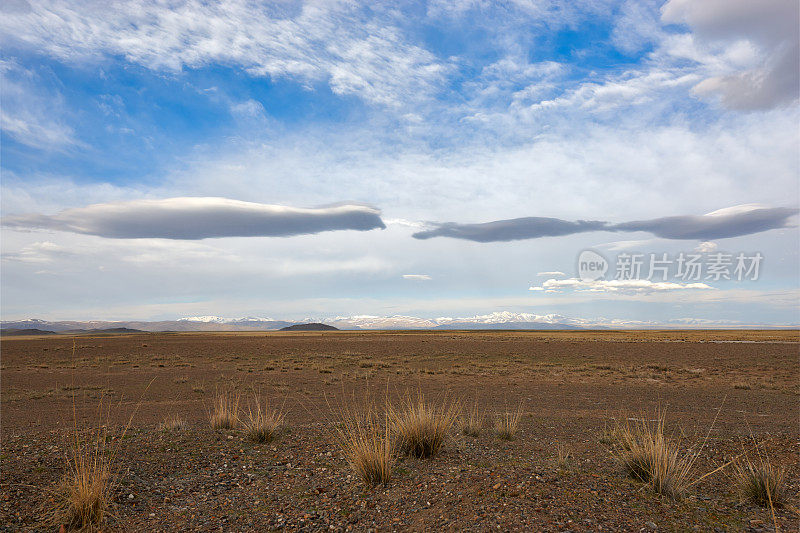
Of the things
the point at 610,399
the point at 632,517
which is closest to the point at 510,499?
the point at 632,517

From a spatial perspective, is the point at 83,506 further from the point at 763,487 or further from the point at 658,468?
the point at 763,487

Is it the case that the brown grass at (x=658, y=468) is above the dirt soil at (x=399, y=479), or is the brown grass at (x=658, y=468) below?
above

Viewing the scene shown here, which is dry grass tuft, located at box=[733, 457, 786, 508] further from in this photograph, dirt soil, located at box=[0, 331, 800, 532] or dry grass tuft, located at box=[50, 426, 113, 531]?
dry grass tuft, located at box=[50, 426, 113, 531]

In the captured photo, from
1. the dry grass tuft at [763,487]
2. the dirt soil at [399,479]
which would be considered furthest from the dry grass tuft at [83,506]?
the dry grass tuft at [763,487]

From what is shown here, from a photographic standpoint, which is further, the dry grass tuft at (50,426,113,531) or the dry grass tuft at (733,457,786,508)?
the dry grass tuft at (733,457,786,508)

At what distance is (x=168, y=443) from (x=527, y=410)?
420 inches

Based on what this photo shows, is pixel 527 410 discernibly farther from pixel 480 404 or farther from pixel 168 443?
pixel 168 443

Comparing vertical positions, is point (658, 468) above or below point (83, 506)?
above

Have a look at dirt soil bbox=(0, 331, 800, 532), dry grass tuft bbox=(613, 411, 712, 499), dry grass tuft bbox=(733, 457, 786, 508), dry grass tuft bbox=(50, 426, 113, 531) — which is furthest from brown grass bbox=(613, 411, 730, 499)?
dry grass tuft bbox=(50, 426, 113, 531)

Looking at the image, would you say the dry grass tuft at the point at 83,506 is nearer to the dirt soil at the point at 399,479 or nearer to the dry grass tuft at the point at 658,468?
the dirt soil at the point at 399,479

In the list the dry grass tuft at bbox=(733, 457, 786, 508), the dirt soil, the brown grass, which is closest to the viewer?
the dirt soil

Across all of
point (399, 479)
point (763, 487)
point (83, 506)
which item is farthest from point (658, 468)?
point (83, 506)

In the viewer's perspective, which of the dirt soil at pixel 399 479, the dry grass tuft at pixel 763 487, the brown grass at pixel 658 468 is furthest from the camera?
the brown grass at pixel 658 468

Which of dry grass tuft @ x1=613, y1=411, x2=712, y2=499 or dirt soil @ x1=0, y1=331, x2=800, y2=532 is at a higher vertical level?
dry grass tuft @ x1=613, y1=411, x2=712, y2=499
